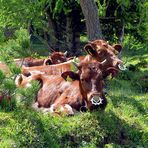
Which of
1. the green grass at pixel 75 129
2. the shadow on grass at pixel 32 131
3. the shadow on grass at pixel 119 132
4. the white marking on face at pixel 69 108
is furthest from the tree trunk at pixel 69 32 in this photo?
the shadow on grass at pixel 32 131

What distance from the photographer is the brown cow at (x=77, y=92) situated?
31.0 ft

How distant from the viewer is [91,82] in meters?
9.48

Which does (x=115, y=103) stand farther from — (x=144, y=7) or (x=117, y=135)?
(x=144, y=7)

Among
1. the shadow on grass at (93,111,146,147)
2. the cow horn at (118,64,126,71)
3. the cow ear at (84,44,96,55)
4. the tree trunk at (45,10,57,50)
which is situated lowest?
the tree trunk at (45,10,57,50)

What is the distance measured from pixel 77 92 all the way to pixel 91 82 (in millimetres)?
661

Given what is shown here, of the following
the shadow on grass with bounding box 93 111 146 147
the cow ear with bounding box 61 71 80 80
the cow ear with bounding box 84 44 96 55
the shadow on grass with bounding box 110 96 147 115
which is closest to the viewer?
the shadow on grass with bounding box 93 111 146 147

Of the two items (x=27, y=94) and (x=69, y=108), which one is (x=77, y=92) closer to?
(x=69, y=108)

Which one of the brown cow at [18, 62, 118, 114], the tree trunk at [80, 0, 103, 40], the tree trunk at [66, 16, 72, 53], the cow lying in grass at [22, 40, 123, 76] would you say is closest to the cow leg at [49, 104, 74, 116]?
the brown cow at [18, 62, 118, 114]

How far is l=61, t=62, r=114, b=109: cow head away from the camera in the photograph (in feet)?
30.6

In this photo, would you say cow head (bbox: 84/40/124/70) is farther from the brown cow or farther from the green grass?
the green grass

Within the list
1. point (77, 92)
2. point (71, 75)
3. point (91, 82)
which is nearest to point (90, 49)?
point (77, 92)

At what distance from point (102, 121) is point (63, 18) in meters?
10.9

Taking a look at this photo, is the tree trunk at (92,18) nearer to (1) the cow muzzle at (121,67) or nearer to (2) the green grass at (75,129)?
(1) the cow muzzle at (121,67)

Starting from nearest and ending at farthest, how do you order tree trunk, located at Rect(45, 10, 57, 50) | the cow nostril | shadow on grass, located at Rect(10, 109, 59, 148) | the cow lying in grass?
shadow on grass, located at Rect(10, 109, 59, 148)
the cow nostril
the cow lying in grass
tree trunk, located at Rect(45, 10, 57, 50)
